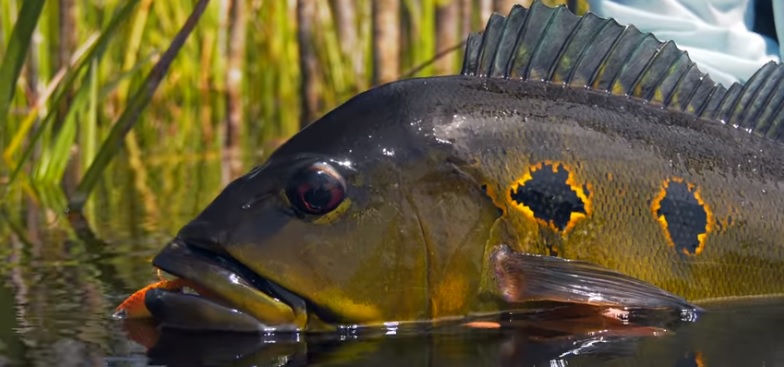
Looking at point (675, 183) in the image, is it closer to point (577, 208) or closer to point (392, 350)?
point (577, 208)

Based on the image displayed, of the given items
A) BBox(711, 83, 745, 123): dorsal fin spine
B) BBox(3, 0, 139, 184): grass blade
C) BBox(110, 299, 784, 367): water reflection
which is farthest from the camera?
BBox(3, 0, 139, 184): grass blade

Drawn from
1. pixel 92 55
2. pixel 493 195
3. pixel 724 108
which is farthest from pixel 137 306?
pixel 92 55

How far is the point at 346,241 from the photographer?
3.21 meters

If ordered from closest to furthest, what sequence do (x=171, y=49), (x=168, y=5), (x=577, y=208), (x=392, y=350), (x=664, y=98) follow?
(x=392, y=350)
(x=577, y=208)
(x=664, y=98)
(x=171, y=49)
(x=168, y=5)

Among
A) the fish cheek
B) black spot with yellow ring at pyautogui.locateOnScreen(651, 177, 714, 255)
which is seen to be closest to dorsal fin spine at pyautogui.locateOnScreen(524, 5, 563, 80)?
black spot with yellow ring at pyautogui.locateOnScreen(651, 177, 714, 255)

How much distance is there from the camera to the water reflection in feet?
9.70

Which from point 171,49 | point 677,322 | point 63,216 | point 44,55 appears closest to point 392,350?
point 677,322

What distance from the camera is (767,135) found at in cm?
372

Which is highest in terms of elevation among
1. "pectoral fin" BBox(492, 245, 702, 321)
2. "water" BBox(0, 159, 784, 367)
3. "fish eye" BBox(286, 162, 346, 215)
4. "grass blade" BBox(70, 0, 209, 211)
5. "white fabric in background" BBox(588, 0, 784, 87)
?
"white fabric in background" BBox(588, 0, 784, 87)

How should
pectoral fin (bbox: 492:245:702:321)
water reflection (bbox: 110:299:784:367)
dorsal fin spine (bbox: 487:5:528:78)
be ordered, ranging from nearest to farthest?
water reflection (bbox: 110:299:784:367), pectoral fin (bbox: 492:245:702:321), dorsal fin spine (bbox: 487:5:528:78)

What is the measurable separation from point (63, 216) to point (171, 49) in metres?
0.97

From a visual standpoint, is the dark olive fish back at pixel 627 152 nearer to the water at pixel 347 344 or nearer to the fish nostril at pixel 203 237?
the water at pixel 347 344

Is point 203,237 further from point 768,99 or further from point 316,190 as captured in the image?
point 768,99

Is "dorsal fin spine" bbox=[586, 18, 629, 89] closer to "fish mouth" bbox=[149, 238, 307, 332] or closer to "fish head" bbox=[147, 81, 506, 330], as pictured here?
"fish head" bbox=[147, 81, 506, 330]
